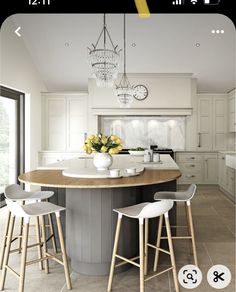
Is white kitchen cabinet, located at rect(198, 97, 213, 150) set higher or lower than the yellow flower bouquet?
higher

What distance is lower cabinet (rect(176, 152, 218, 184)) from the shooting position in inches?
265

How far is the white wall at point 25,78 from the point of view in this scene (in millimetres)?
5090

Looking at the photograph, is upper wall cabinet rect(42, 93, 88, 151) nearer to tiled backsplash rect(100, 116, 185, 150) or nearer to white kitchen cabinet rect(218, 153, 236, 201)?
tiled backsplash rect(100, 116, 185, 150)

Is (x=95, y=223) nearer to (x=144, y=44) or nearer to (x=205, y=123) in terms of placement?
(x=144, y=44)

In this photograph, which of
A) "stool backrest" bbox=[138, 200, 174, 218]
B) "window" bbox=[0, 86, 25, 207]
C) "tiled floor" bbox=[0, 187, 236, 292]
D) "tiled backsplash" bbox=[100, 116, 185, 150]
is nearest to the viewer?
"stool backrest" bbox=[138, 200, 174, 218]

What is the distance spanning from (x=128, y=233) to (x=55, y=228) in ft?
2.95

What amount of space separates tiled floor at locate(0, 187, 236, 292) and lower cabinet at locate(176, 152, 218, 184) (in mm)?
2152

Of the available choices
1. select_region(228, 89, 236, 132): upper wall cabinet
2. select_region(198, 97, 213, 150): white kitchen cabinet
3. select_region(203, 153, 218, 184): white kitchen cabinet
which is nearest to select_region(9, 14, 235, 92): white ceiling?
select_region(228, 89, 236, 132): upper wall cabinet

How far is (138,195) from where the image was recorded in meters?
2.91

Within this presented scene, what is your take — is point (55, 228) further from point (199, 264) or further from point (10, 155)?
point (10, 155)

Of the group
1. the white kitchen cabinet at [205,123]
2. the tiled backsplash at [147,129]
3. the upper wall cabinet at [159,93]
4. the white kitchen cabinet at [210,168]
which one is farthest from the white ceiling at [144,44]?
the white kitchen cabinet at [210,168]

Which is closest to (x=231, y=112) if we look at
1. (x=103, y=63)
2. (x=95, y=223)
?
(x=103, y=63)

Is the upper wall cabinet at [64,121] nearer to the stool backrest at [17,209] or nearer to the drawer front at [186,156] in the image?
the drawer front at [186,156]

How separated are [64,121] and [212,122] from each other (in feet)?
10.7
